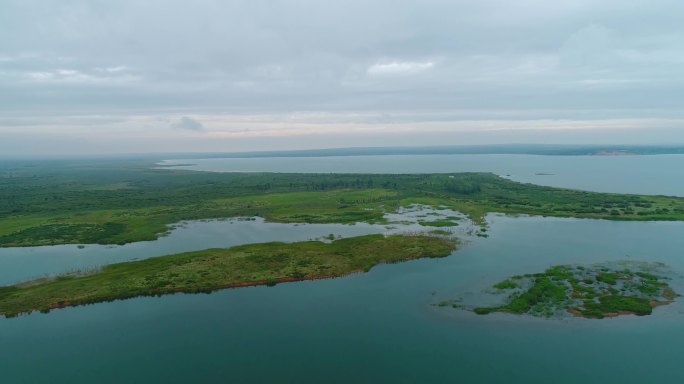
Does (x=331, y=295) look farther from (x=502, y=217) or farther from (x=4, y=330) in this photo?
(x=502, y=217)

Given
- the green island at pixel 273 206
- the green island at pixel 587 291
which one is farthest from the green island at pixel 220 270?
the green island at pixel 273 206

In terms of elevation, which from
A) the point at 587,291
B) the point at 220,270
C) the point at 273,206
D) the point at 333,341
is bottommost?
the point at 333,341

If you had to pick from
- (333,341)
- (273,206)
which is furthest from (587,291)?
(273,206)

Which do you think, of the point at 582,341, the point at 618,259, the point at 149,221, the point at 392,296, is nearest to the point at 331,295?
the point at 392,296

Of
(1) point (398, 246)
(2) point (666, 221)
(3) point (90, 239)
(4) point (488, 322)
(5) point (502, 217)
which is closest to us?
(4) point (488, 322)

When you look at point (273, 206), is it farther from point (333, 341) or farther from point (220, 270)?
point (333, 341)

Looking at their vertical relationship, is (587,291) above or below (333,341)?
above

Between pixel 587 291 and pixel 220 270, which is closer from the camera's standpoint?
pixel 587 291
